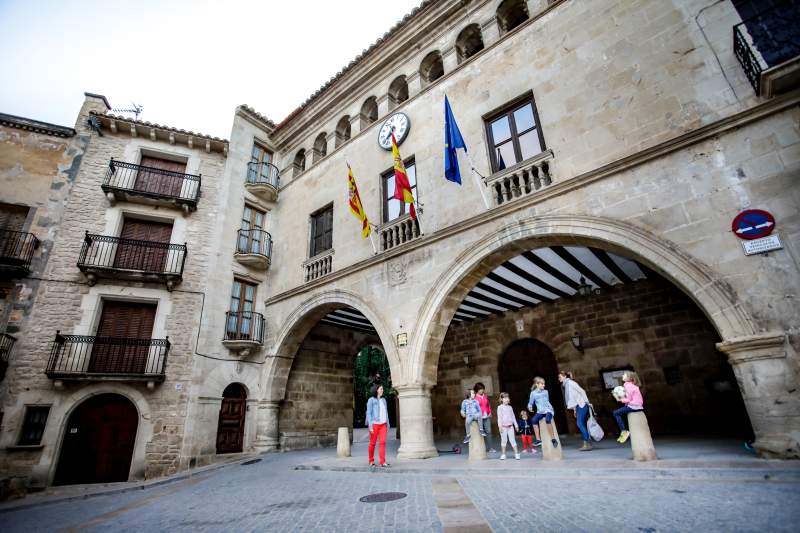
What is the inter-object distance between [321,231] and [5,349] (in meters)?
8.47

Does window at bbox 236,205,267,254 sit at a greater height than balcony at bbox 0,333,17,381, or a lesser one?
greater

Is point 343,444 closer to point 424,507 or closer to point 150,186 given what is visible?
point 424,507

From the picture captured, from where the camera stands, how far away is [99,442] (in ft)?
31.5

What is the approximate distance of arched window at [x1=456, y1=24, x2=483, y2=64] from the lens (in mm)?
9805

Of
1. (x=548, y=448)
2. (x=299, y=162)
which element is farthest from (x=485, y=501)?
(x=299, y=162)

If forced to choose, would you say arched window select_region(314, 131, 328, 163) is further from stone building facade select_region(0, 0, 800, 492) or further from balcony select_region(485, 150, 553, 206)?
balcony select_region(485, 150, 553, 206)

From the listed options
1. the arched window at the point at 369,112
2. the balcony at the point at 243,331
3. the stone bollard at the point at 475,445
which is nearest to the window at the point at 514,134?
the arched window at the point at 369,112

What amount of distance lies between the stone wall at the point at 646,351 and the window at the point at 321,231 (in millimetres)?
6002

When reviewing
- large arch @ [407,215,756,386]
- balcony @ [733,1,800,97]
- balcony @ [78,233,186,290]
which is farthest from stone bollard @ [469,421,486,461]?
balcony @ [78,233,186,290]

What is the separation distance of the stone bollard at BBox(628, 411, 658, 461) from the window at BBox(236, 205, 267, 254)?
11.7m

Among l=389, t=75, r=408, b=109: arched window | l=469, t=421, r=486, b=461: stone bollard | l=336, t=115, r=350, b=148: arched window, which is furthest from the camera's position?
l=336, t=115, r=350, b=148: arched window

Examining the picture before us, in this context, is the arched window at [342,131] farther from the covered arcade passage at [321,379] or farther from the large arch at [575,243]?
the large arch at [575,243]

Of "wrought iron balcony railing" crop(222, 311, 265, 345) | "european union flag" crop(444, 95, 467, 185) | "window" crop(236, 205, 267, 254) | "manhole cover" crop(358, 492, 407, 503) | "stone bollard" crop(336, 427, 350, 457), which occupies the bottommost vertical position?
"manhole cover" crop(358, 492, 407, 503)

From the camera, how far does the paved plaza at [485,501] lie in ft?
10.6
